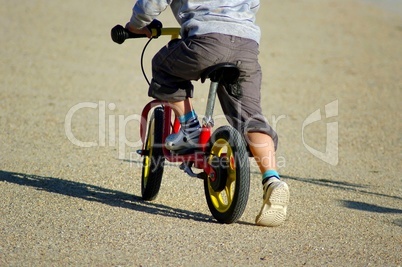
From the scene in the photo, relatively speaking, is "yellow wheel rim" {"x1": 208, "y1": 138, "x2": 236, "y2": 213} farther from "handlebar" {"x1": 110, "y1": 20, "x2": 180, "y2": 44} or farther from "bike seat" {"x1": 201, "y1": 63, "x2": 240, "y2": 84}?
"handlebar" {"x1": 110, "y1": 20, "x2": 180, "y2": 44}

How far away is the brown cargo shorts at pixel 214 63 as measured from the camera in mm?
4562

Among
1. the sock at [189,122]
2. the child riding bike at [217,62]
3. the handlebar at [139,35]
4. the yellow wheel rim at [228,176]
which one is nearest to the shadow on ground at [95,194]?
the yellow wheel rim at [228,176]

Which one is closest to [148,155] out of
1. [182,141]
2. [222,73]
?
[182,141]

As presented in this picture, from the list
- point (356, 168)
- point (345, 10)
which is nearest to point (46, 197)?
point (356, 168)

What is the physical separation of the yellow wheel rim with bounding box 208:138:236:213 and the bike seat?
366mm

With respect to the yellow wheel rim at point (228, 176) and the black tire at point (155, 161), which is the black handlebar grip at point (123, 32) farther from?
the yellow wheel rim at point (228, 176)

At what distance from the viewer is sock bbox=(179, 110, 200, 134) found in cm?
490

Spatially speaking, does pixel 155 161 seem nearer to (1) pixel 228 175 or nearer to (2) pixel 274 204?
(1) pixel 228 175

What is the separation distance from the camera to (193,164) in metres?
5.07

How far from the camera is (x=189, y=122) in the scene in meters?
4.91

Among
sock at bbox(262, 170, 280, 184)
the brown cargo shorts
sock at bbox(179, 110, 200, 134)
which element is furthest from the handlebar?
sock at bbox(262, 170, 280, 184)

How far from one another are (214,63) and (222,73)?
76mm

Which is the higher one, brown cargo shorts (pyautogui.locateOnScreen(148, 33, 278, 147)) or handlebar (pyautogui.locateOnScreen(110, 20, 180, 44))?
handlebar (pyautogui.locateOnScreen(110, 20, 180, 44))

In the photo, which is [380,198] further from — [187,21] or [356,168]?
[187,21]
